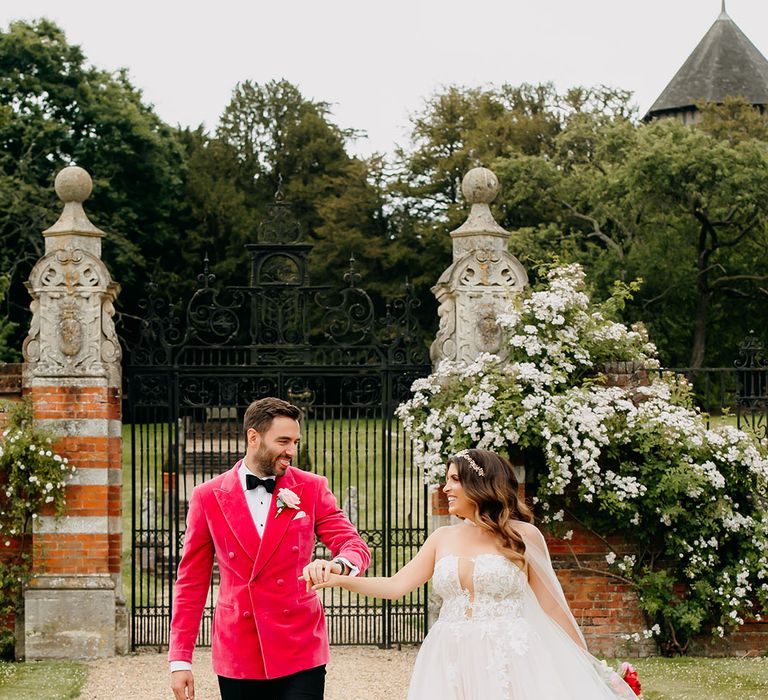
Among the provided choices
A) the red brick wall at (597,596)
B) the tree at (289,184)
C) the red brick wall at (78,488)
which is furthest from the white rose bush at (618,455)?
the tree at (289,184)

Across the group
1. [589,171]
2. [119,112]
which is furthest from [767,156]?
[119,112]

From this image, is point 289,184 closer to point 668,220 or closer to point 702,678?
point 668,220

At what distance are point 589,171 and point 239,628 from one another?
28410mm

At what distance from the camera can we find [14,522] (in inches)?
353

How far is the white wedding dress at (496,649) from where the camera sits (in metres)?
4.51

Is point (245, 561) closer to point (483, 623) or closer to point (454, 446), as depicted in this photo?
point (483, 623)

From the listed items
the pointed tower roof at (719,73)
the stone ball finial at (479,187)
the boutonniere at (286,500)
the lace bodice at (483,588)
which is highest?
the pointed tower roof at (719,73)

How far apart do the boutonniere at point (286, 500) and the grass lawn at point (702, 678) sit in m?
4.44

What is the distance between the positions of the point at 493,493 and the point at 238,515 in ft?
3.26

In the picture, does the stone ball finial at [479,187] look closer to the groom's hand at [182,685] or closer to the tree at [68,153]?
the groom's hand at [182,685]

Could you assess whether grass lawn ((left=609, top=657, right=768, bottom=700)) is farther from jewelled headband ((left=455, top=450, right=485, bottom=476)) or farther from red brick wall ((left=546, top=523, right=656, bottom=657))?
jewelled headband ((left=455, top=450, right=485, bottom=476))

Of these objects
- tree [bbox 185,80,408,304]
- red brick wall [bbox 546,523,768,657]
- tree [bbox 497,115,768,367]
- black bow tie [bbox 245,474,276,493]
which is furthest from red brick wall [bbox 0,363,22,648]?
tree [bbox 185,80,408,304]

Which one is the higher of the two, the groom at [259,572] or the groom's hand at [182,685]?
the groom at [259,572]

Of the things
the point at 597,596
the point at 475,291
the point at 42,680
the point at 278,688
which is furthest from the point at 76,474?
the point at 278,688
